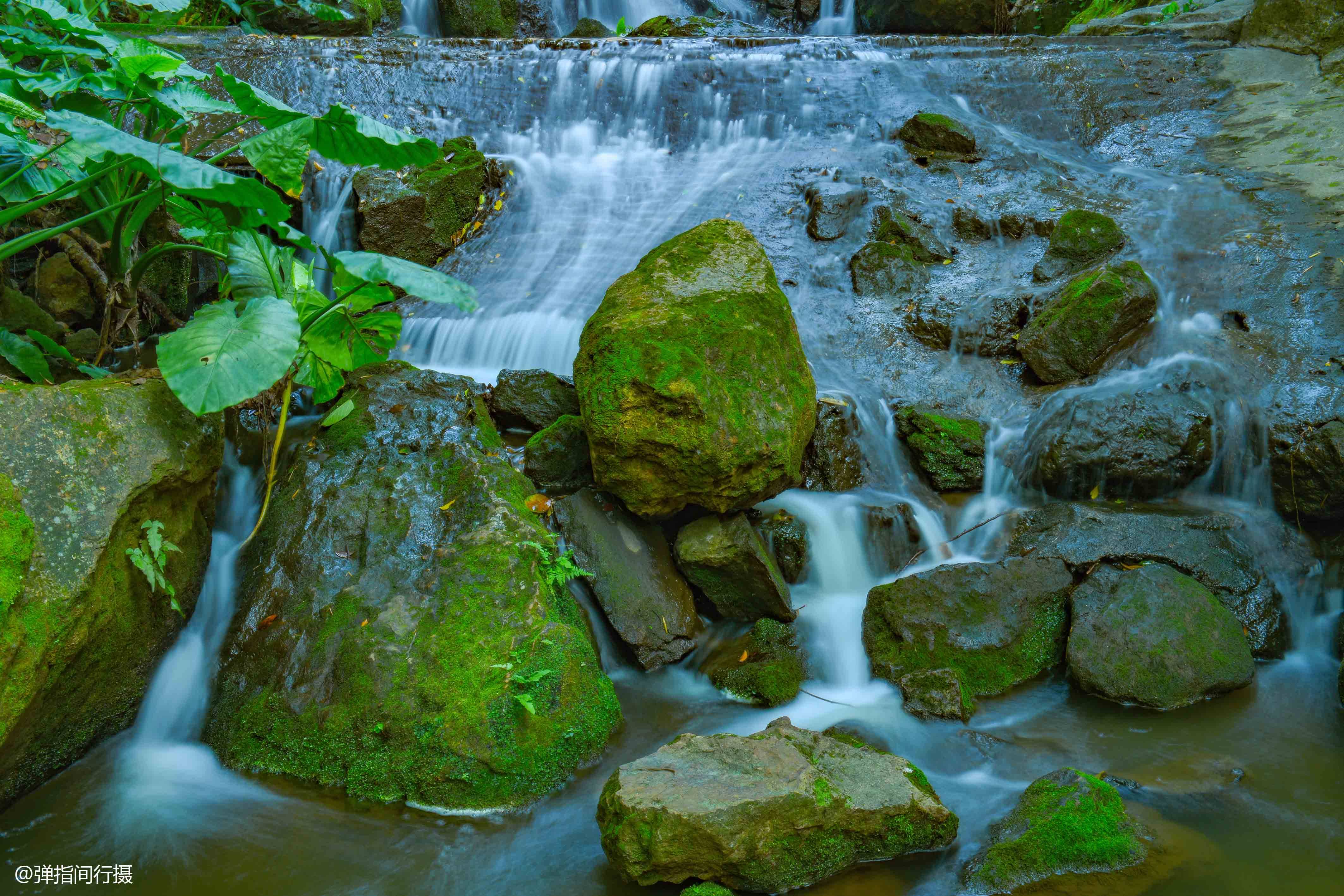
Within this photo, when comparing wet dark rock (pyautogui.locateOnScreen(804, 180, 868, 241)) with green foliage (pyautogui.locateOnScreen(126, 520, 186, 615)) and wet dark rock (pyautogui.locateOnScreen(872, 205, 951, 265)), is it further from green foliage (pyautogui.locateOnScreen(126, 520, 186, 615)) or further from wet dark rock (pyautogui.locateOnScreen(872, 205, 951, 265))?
green foliage (pyautogui.locateOnScreen(126, 520, 186, 615))

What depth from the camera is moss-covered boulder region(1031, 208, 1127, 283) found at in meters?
6.78

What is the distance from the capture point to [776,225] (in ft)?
25.8

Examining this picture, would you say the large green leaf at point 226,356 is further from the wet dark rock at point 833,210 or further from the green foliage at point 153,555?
the wet dark rock at point 833,210

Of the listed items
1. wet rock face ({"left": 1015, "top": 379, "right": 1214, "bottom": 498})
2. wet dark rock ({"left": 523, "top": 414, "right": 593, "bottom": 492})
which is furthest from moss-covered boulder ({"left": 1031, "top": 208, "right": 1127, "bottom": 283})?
wet dark rock ({"left": 523, "top": 414, "right": 593, "bottom": 492})

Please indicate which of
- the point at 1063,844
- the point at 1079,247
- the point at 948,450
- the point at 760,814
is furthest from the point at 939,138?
the point at 760,814

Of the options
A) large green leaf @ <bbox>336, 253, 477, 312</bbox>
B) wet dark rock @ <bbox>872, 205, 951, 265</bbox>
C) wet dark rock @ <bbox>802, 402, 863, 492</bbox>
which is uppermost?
large green leaf @ <bbox>336, 253, 477, 312</bbox>

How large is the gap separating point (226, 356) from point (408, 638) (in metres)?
1.37

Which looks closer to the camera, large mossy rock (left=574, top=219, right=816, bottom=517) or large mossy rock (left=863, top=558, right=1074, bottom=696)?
large mossy rock (left=574, top=219, right=816, bottom=517)

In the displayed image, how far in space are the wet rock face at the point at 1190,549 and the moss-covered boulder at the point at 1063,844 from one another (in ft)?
5.97

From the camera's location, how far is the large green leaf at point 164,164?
9.93 ft

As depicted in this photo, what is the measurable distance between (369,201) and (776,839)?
6.25 meters

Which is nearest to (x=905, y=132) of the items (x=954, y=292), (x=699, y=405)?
(x=954, y=292)

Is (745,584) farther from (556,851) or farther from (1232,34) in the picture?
(1232,34)

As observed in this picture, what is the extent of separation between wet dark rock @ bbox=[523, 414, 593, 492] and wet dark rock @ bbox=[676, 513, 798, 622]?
71 centimetres
